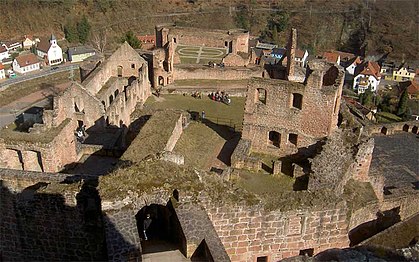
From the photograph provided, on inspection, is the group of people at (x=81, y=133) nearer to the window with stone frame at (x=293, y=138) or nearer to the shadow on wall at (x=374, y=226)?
the window with stone frame at (x=293, y=138)

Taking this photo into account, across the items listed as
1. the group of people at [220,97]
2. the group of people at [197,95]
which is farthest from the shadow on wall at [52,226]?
the group of people at [197,95]

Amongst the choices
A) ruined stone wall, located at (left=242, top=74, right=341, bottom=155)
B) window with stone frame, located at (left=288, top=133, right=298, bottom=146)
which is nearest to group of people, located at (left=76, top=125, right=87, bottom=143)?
ruined stone wall, located at (left=242, top=74, right=341, bottom=155)

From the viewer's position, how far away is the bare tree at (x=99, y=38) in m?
71.9

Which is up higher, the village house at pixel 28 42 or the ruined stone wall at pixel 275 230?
the ruined stone wall at pixel 275 230

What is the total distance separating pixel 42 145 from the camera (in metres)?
19.1

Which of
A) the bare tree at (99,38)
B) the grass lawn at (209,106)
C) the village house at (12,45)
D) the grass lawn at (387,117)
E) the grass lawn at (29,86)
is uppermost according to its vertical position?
the grass lawn at (209,106)

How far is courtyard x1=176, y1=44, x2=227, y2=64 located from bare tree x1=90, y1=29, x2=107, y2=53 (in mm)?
30918

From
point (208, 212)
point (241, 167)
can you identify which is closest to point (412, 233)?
point (241, 167)

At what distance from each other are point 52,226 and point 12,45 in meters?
68.2

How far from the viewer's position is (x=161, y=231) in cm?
1173

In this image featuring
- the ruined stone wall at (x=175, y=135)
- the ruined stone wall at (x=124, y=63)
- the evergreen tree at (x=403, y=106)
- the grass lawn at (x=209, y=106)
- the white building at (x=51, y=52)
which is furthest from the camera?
the white building at (x=51, y=52)

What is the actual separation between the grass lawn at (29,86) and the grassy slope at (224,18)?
43.1ft

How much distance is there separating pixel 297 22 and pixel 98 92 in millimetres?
68386

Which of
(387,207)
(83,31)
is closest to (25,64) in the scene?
(83,31)
